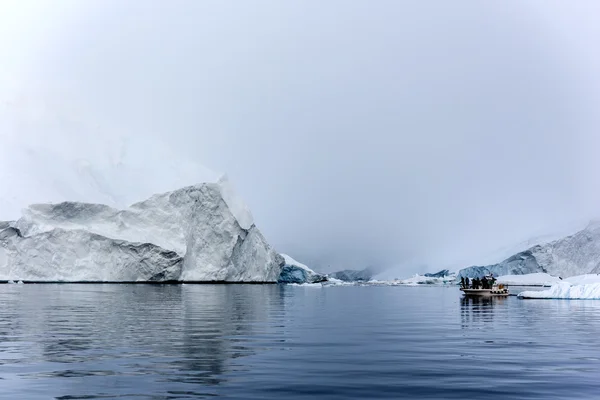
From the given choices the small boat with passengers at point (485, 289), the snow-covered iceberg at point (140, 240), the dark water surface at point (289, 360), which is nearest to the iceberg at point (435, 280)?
the snow-covered iceberg at point (140, 240)

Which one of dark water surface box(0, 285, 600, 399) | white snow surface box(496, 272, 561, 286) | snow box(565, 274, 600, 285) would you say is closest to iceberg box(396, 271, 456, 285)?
white snow surface box(496, 272, 561, 286)

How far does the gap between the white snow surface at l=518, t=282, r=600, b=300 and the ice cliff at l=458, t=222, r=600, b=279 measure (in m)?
59.6

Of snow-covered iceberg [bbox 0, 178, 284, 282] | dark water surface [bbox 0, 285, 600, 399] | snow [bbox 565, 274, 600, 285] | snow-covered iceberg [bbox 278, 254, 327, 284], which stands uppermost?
snow-covered iceberg [bbox 0, 178, 284, 282]

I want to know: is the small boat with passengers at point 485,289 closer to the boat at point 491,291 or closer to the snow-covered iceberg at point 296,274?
the boat at point 491,291

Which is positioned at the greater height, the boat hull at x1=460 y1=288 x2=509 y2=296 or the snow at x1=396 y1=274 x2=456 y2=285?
the snow at x1=396 y1=274 x2=456 y2=285

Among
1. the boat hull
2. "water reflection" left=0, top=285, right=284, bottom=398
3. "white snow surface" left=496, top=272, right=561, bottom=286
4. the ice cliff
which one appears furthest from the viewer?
"white snow surface" left=496, top=272, right=561, bottom=286

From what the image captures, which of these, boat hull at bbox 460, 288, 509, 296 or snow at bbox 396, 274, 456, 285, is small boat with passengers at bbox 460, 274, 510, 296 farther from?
snow at bbox 396, 274, 456, 285

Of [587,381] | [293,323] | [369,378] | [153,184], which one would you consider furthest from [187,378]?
[153,184]

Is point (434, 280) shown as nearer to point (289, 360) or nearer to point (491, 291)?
point (491, 291)

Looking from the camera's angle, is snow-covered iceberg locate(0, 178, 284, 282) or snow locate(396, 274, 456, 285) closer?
snow-covered iceberg locate(0, 178, 284, 282)

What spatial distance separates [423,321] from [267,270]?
76.4 meters

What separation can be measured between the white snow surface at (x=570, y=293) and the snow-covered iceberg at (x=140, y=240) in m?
47.6

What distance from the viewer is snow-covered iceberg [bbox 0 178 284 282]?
78.9 m

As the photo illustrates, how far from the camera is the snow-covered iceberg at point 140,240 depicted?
259 feet
